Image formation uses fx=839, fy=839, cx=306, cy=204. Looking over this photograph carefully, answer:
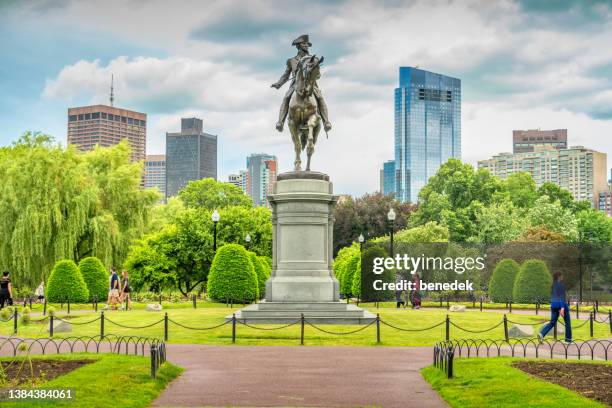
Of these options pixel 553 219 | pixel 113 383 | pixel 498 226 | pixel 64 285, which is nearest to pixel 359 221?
pixel 498 226

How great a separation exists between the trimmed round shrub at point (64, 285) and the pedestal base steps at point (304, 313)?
48.0 feet

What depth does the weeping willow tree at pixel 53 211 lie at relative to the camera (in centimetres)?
4531

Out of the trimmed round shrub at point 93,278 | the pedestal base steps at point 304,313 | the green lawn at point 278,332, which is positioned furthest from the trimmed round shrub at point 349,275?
the pedestal base steps at point 304,313

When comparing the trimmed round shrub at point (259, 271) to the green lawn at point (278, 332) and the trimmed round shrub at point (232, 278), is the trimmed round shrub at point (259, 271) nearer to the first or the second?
the trimmed round shrub at point (232, 278)

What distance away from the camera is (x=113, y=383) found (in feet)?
45.8

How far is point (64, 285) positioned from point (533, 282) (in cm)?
2411

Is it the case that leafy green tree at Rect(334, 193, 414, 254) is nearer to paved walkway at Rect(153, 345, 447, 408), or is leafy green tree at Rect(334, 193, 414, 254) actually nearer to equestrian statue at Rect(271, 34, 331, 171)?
equestrian statue at Rect(271, 34, 331, 171)

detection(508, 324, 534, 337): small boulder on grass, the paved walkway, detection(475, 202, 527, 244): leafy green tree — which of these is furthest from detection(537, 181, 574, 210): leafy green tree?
the paved walkway

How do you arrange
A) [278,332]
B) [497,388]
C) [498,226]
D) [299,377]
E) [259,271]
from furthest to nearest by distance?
[498,226]
[259,271]
[278,332]
[299,377]
[497,388]

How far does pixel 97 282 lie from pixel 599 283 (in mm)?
29788

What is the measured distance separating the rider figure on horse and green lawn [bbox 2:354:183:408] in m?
15.4

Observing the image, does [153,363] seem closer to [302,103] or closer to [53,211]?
[302,103]

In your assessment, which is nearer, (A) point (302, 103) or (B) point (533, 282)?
(A) point (302, 103)

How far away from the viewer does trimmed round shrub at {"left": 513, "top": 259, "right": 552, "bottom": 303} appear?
44469 mm
